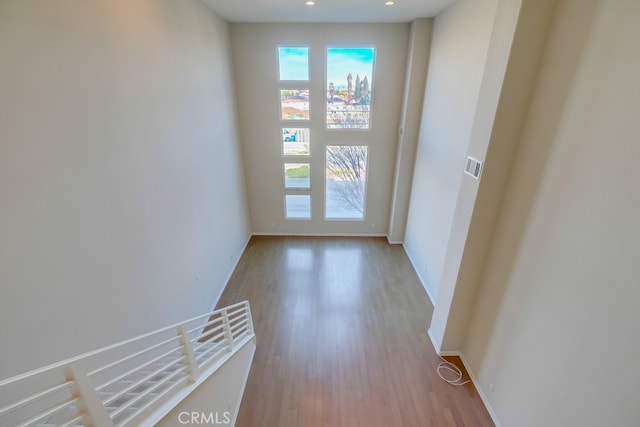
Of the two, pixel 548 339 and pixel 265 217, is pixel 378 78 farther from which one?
pixel 548 339

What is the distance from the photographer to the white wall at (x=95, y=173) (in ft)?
4.69

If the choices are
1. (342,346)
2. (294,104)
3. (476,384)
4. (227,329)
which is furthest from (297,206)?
(476,384)

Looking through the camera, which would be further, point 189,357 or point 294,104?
point 294,104

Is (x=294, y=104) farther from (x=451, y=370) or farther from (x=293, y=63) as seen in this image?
(x=451, y=370)

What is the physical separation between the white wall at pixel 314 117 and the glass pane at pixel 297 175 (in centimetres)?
11

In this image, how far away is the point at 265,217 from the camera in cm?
621

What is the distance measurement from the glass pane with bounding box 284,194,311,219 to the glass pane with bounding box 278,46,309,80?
2329 millimetres

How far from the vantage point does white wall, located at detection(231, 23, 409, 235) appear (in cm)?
480

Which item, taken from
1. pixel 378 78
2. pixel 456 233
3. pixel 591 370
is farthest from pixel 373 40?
pixel 591 370

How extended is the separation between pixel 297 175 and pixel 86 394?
16.5 ft

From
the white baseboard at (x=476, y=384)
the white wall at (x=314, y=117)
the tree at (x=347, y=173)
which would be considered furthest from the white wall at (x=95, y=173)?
the white baseboard at (x=476, y=384)

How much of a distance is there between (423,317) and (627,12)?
11.8ft

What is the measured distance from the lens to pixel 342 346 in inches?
139

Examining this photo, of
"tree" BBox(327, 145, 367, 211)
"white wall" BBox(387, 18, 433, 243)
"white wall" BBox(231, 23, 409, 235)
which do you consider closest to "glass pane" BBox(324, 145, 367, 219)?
"tree" BBox(327, 145, 367, 211)
